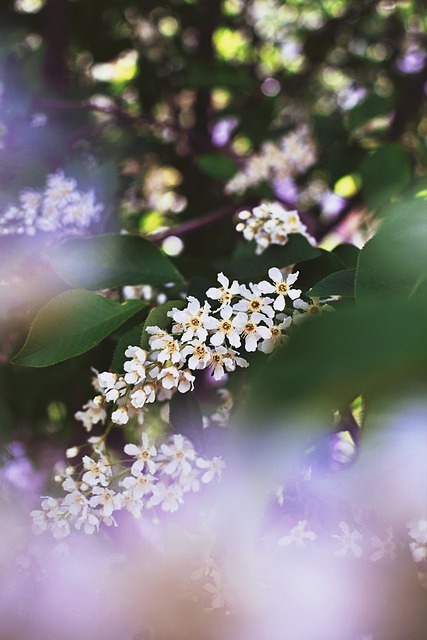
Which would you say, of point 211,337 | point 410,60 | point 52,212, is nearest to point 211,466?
point 211,337

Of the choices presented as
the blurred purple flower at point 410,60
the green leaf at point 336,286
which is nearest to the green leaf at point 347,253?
the green leaf at point 336,286

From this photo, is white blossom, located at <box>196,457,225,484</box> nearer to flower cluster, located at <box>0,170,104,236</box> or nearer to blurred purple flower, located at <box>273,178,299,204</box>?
flower cluster, located at <box>0,170,104,236</box>

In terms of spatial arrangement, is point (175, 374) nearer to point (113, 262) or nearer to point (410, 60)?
point (113, 262)

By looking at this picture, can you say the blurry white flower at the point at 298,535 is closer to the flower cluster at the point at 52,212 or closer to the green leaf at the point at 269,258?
the green leaf at the point at 269,258

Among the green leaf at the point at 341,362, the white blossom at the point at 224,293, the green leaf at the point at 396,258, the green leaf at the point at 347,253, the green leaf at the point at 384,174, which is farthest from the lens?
the green leaf at the point at 384,174

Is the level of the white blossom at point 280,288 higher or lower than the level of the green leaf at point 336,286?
higher

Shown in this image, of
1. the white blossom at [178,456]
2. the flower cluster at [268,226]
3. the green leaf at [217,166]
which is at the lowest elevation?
the white blossom at [178,456]

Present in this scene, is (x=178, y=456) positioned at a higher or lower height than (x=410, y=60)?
lower
